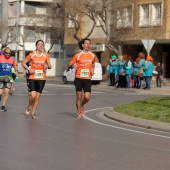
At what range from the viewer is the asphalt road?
8.89 m

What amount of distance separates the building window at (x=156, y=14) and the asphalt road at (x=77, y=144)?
28.0 m

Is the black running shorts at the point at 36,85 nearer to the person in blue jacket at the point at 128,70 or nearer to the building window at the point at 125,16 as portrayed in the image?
the person in blue jacket at the point at 128,70

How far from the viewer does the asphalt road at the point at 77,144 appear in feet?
29.2

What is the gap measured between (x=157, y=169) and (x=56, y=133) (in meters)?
4.22

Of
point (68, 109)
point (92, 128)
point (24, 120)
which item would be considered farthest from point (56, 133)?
point (68, 109)

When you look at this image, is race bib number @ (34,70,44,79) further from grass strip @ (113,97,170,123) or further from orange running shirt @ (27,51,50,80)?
grass strip @ (113,97,170,123)

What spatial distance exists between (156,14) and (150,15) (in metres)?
0.43

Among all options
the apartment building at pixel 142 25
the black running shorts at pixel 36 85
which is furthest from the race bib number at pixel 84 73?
the apartment building at pixel 142 25

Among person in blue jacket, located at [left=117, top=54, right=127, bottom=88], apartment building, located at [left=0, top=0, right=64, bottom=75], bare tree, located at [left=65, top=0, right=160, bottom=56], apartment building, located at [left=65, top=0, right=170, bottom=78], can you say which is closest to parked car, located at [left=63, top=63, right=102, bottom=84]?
bare tree, located at [left=65, top=0, right=160, bottom=56]

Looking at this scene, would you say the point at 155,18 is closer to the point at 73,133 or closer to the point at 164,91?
the point at 164,91

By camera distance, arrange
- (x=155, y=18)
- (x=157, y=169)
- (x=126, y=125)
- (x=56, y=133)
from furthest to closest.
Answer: (x=155, y=18), (x=126, y=125), (x=56, y=133), (x=157, y=169)

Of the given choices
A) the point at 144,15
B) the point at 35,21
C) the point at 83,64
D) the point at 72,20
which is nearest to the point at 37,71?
the point at 83,64

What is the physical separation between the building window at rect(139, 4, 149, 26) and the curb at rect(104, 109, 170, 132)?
2840cm

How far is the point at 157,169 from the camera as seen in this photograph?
340 inches
